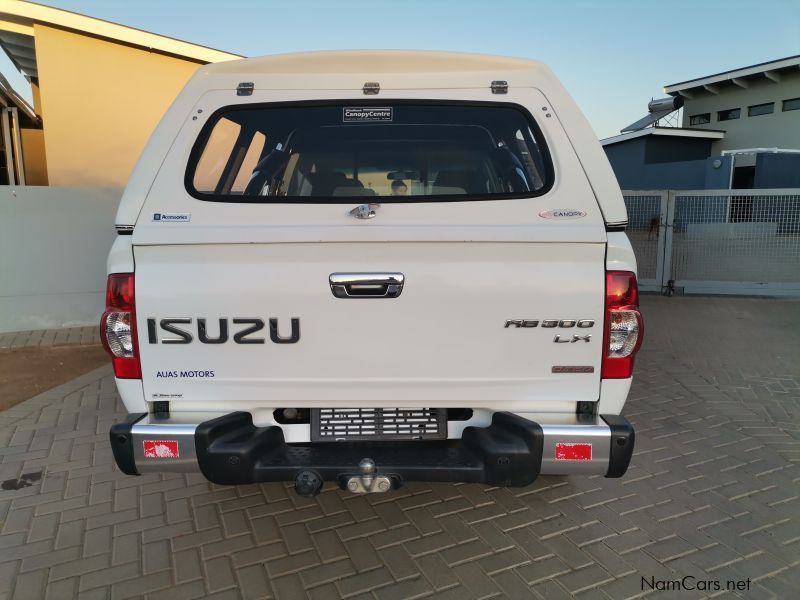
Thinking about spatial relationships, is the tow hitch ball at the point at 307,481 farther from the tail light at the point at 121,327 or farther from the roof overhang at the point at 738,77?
the roof overhang at the point at 738,77

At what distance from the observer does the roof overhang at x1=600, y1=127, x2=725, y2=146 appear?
2936 cm

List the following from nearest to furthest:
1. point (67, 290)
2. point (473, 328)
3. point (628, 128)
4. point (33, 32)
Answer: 1. point (473, 328)
2. point (67, 290)
3. point (33, 32)
4. point (628, 128)

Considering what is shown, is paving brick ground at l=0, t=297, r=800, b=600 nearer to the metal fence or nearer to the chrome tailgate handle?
the chrome tailgate handle

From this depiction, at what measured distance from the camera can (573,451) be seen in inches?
88.9

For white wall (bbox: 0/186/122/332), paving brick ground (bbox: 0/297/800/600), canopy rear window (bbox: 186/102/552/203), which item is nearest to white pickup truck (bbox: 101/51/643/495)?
canopy rear window (bbox: 186/102/552/203)

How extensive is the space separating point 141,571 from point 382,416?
52.2 inches

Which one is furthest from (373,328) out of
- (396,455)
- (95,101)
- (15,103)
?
(15,103)

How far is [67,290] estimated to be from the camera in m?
6.80

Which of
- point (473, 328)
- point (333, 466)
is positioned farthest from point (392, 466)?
point (473, 328)

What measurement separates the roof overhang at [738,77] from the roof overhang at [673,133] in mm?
2608

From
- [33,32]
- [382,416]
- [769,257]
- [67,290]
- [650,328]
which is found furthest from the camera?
[33,32]

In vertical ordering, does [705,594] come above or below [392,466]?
below

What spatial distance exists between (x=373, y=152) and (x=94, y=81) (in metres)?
9.62

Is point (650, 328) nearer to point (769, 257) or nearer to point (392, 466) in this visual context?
point (769, 257)
